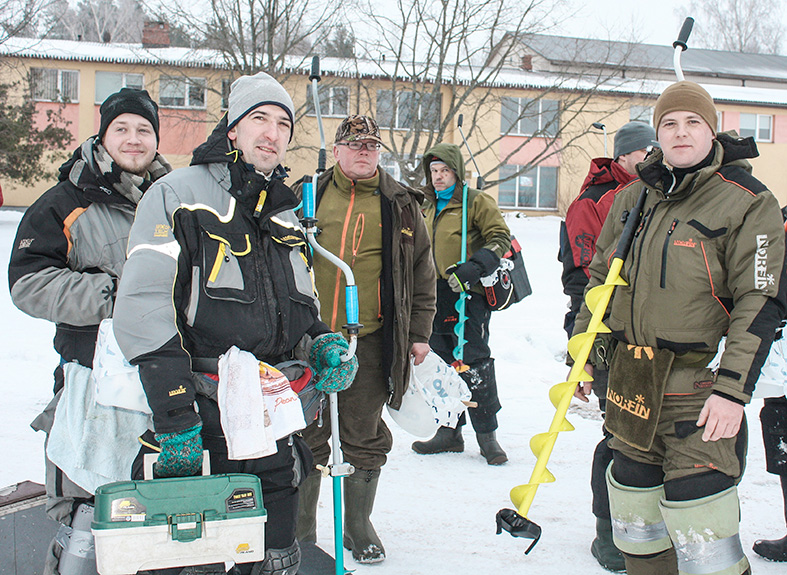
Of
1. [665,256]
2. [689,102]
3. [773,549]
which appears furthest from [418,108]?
[665,256]

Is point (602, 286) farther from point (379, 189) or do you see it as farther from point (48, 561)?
point (48, 561)

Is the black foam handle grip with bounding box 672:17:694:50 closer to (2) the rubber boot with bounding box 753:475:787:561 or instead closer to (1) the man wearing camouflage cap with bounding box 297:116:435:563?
(1) the man wearing camouflage cap with bounding box 297:116:435:563

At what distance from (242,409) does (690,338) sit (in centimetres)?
155

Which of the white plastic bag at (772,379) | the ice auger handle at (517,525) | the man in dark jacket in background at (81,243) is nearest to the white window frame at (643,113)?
the white plastic bag at (772,379)

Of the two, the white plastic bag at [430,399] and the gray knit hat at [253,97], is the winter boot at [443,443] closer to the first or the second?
the white plastic bag at [430,399]

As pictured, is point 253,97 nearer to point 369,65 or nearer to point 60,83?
point 369,65

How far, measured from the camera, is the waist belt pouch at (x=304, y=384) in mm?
2543

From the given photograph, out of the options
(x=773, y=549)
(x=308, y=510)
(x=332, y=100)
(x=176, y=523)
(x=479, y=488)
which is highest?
(x=332, y=100)

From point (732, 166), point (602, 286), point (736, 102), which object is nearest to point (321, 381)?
point (602, 286)

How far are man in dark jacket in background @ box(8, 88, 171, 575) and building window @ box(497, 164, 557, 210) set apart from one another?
27081 mm

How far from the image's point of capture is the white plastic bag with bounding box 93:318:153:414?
220 cm

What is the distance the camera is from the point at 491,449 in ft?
16.0

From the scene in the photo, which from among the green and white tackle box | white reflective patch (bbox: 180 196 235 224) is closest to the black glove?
white reflective patch (bbox: 180 196 235 224)

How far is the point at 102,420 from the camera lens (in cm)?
256
